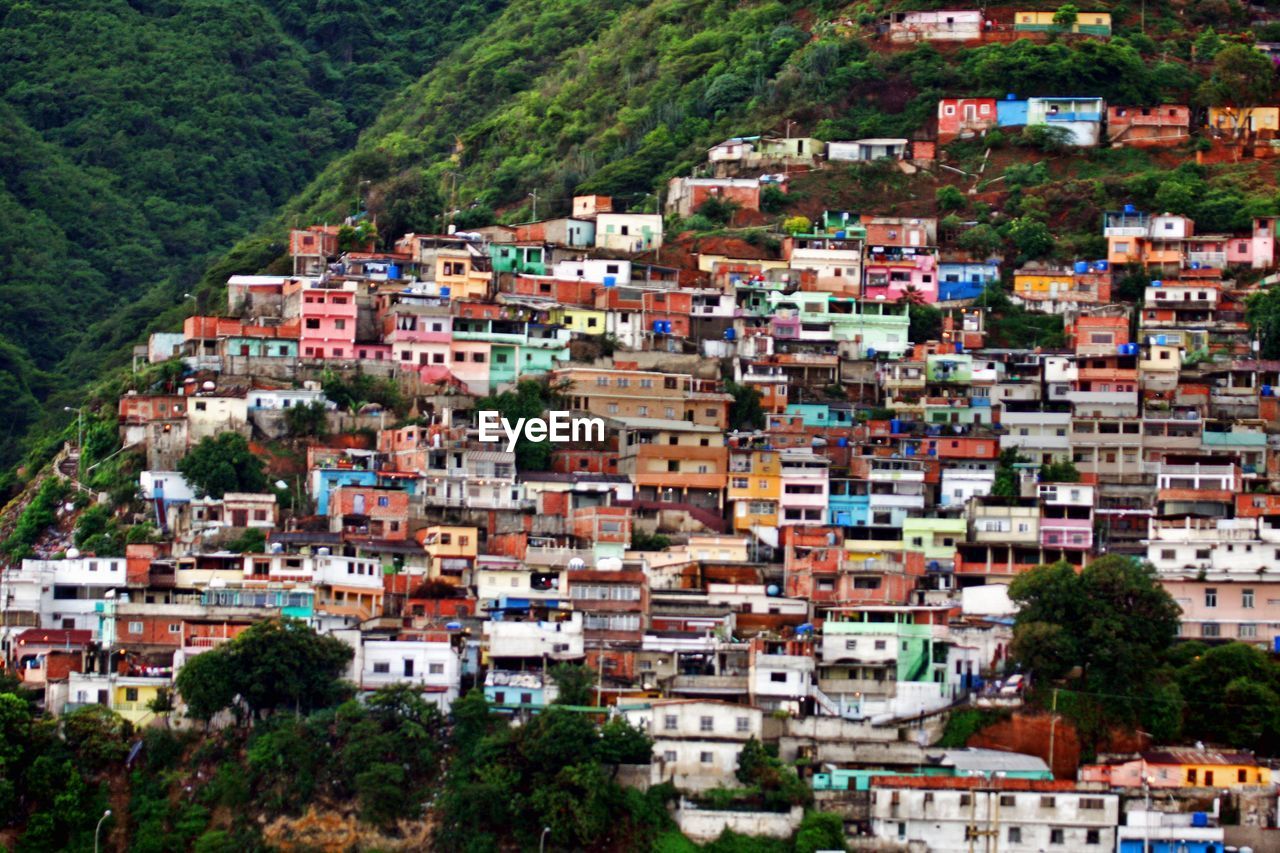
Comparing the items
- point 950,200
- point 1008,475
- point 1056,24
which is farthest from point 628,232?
point 1056,24

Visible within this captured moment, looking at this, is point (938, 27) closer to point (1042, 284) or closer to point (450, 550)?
point (1042, 284)

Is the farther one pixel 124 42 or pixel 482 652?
pixel 124 42

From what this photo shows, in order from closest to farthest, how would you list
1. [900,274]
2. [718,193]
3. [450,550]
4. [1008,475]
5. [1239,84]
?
[450,550] → [1008,475] → [900,274] → [718,193] → [1239,84]

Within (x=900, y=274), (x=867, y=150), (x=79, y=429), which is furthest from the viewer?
(x=867, y=150)

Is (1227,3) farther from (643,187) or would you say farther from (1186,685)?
(1186,685)

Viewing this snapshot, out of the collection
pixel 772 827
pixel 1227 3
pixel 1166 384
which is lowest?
pixel 772 827

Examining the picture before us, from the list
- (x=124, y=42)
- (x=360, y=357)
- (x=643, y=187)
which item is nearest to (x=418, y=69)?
(x=124, y=42)

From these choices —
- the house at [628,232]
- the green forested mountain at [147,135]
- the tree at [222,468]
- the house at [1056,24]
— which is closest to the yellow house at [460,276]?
the house at [628,232]
